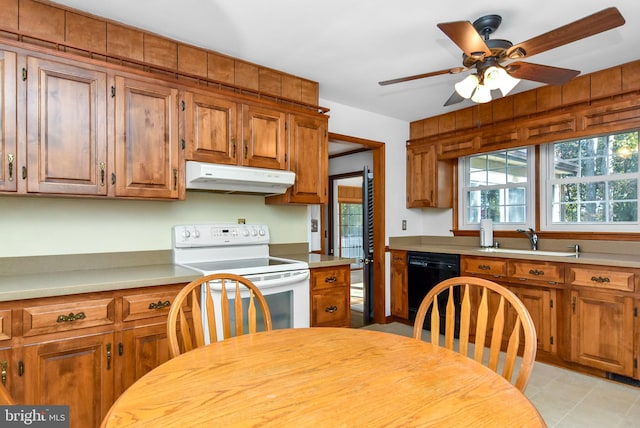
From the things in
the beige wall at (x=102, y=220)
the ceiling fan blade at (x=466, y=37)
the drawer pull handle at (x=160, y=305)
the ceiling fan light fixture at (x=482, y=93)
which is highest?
the ceiling fan blade at (x=466, y=37)

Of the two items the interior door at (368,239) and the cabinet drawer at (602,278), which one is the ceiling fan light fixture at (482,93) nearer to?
the cabinet drawer at (602,278)

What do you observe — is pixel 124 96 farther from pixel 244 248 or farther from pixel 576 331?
pixel 576 331

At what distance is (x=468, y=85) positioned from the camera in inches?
87.7

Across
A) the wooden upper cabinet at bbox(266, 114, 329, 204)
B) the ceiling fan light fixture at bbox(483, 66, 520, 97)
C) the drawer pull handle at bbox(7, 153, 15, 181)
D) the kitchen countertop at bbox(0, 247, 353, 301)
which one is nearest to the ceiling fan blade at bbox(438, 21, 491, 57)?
the ceiling fan light fixture at bbox(483, 66, 520, 97)

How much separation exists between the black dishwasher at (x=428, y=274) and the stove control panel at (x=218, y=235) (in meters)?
1.70

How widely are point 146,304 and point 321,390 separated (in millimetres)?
1410

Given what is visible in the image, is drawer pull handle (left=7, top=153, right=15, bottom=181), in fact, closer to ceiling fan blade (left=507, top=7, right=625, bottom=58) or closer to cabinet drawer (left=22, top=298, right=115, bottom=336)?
cabinet drawer (left=22, top=298, right=115, bottom=336)

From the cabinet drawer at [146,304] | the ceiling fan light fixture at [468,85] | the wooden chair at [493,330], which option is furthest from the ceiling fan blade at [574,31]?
the cabinet drawer at [146,304]

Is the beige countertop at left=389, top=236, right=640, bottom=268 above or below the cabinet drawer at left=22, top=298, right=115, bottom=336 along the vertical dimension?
above

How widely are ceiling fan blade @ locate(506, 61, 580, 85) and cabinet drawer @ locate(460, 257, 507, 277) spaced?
159 centimetres

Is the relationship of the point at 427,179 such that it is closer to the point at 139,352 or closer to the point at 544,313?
the point at 544,313

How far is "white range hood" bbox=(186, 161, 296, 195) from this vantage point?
7.88ft

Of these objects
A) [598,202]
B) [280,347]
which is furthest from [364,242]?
[280,347]

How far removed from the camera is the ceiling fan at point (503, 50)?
1655mm
